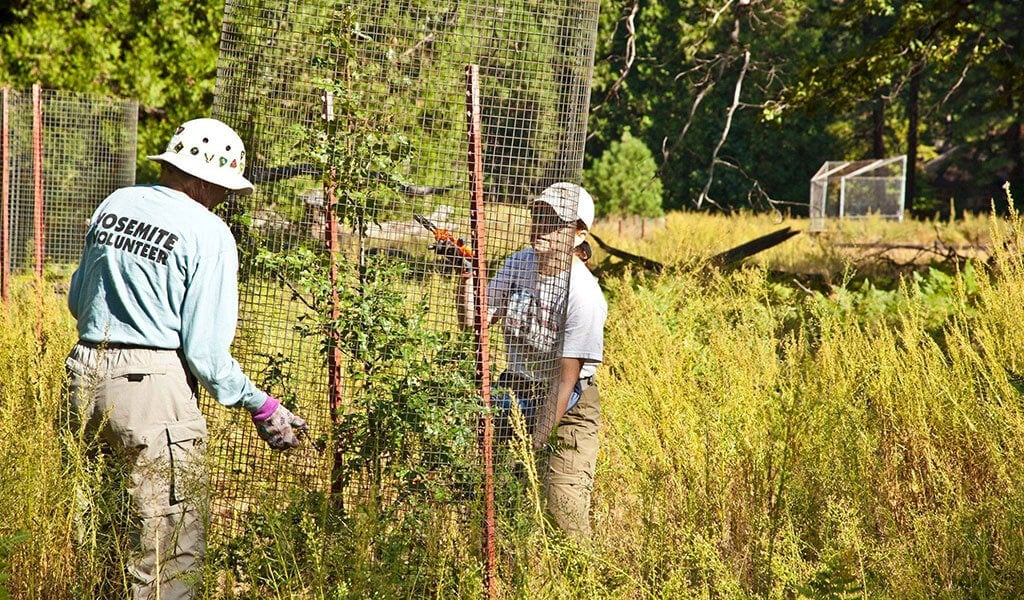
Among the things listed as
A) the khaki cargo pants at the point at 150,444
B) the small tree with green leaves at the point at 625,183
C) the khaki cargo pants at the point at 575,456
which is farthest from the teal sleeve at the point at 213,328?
the small tree with green leaves at the point at 625,183

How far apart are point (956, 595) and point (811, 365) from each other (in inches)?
69.9

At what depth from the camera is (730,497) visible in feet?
13.3

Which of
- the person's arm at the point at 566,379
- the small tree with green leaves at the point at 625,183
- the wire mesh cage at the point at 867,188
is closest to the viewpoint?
the person's arm at the point at 566,379

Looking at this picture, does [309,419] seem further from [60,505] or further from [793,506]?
[793,506]

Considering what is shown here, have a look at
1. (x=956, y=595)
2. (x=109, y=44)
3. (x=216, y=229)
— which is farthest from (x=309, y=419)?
(x=109, y=44)

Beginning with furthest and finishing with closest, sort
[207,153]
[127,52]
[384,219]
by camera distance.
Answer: [127,52] → [384,219] → [207,153]

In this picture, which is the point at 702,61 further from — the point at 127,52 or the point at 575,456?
the point at 127,52

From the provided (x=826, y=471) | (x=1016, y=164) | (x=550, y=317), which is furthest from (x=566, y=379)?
(x=1016, y=164)

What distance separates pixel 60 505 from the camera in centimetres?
319

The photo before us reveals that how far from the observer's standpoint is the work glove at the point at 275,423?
351 centimetres

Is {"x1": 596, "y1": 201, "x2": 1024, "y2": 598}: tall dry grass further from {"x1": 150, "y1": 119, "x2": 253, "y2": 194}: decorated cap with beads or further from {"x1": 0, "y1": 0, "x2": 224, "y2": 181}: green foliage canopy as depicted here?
{"x1": 0, "y1": 0, "x2": 224, "y2": 181}: green foliage canopy

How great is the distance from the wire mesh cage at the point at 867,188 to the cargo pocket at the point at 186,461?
78.3 ft

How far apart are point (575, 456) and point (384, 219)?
1319mm

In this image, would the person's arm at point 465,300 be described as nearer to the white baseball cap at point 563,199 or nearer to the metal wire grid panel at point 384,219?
the metal wire grid panel at point 384,219
